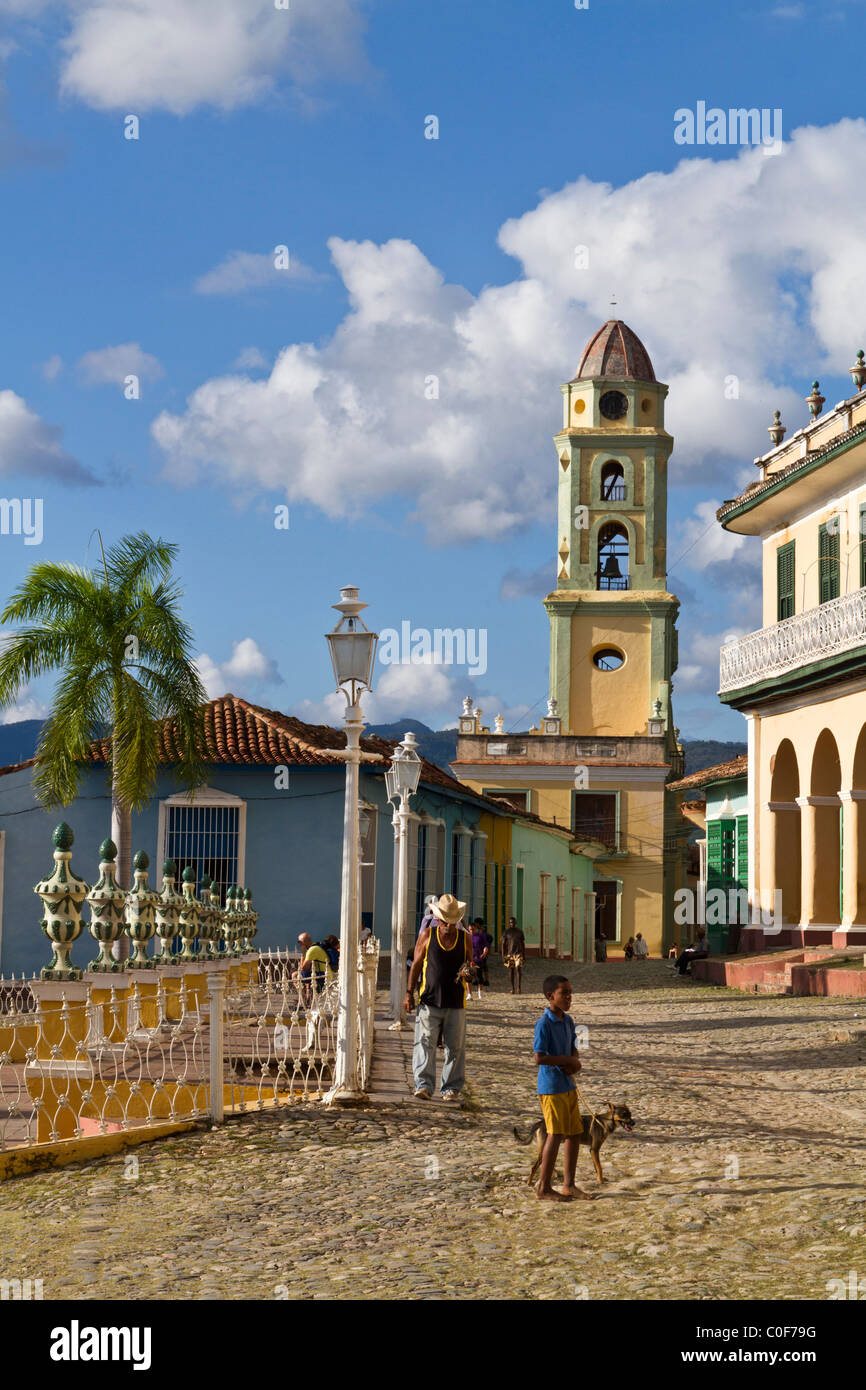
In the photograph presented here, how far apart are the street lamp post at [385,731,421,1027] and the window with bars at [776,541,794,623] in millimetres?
11332

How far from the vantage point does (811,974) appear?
20547 millimetres

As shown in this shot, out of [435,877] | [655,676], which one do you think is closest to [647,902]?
[655,676]

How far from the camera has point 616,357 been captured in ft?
155

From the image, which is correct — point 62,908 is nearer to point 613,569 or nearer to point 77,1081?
point 77,1081

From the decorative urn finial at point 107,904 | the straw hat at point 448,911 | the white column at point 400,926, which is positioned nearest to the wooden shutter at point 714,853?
the white column at point 400,926

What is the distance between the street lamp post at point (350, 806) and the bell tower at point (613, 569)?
3555 cm

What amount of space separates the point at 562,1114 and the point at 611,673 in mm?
39356

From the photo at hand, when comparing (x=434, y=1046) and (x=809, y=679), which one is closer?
(x=434, y=1046)

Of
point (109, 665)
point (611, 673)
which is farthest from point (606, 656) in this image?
point (109, 665)

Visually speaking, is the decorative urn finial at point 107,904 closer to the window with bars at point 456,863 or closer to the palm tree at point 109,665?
the palm tree at point 109,665

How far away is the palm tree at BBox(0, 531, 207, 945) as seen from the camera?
63.4ft

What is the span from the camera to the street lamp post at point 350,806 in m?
10.0
